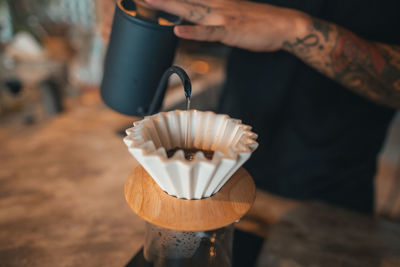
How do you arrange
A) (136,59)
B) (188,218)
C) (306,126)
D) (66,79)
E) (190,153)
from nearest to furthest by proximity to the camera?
1. (188,218)
2. (190,153)
3. (136,59)
4. (306,126)
5. (66,79)

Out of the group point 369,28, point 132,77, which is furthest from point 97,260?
point 369,28

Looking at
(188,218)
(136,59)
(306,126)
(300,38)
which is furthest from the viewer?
(306,126)

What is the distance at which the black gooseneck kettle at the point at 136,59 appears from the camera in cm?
71

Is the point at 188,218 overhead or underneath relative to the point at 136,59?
underneath

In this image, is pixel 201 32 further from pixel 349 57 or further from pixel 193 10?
pixel 349 57

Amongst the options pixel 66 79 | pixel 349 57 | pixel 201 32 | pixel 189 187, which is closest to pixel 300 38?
pixel 349 57

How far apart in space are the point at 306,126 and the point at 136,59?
810 mm

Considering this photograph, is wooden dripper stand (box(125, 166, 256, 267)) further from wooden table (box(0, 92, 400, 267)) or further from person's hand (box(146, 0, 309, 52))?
person's hand (box(146, 0, 309, 52))

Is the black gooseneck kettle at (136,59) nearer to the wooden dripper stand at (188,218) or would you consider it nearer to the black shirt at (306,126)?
the wooden dripper stand at (188,218)

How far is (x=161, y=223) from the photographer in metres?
0.49

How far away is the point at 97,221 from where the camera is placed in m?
0.96

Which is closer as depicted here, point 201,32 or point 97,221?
point 201,32

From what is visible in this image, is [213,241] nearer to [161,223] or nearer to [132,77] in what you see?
[161,223]

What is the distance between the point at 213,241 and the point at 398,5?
42.2 inches
